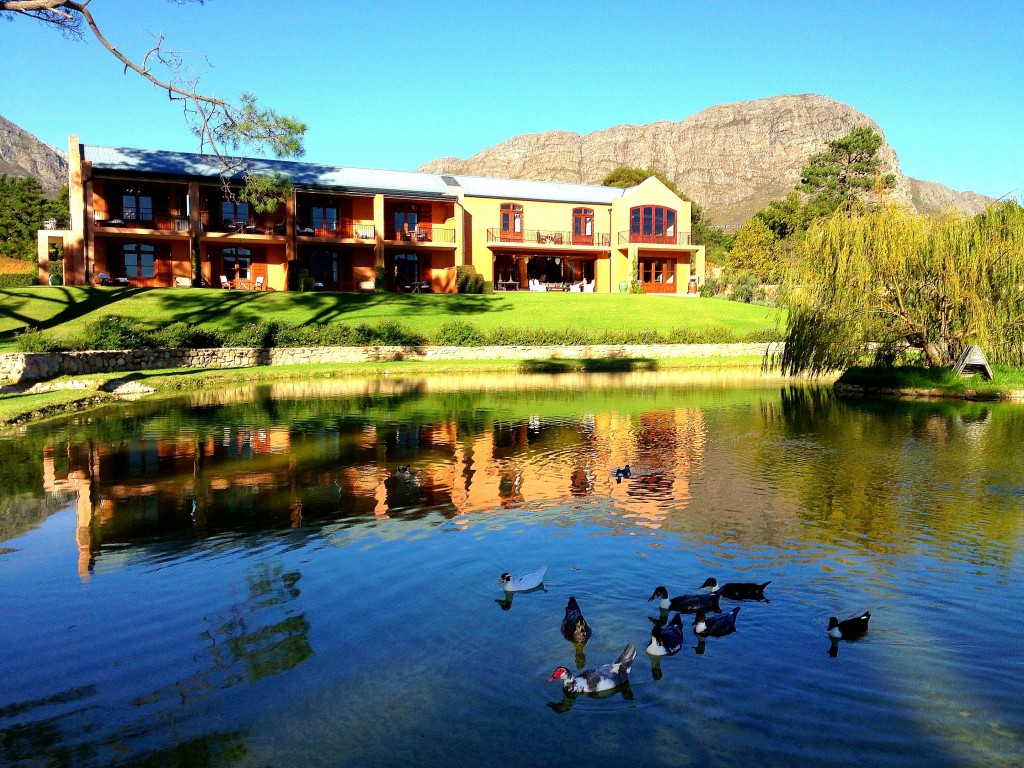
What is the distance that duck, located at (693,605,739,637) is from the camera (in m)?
7.55

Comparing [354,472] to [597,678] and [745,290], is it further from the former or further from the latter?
[745,290]

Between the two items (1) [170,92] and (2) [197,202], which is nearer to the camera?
(1) [170,92]

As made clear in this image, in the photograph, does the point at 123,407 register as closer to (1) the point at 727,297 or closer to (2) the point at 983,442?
(2) the point at 983,442

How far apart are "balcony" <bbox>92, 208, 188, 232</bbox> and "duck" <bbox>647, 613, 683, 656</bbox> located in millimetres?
47446

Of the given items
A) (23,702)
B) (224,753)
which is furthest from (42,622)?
(224,753)

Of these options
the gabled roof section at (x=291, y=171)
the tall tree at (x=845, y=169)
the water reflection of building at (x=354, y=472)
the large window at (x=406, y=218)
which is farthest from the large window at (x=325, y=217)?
the tall tree at (x=845, y=169)

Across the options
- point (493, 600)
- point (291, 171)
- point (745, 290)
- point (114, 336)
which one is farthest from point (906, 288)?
point (291, 171)

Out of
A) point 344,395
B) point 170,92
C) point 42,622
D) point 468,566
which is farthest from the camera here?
point 344,395

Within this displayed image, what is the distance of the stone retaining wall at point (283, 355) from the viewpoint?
29.6m

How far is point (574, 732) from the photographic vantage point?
608 cm

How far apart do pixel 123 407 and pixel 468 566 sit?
1895 cm

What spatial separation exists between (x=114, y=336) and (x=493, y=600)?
30864 mm

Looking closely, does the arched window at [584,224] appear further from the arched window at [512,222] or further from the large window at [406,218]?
the large window at [406,218]

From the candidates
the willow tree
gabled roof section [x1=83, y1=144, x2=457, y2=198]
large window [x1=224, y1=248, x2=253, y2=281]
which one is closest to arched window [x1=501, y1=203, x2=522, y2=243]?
gabled roof section [x1=83, y1=144, x2=457, y2=198]
